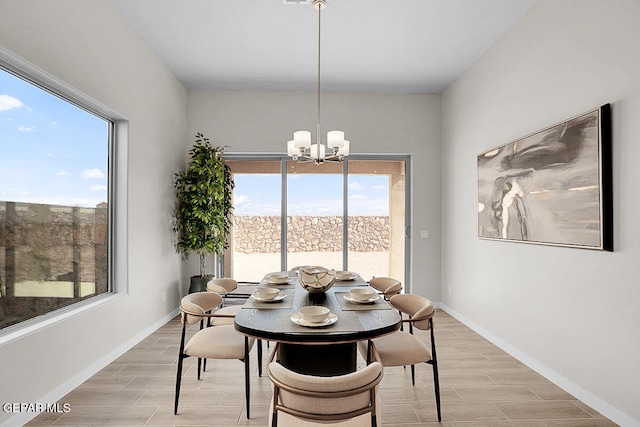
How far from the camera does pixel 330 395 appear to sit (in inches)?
56.9

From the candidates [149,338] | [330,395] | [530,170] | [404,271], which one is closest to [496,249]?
[530,170]

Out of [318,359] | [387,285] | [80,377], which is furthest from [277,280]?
[80,377]

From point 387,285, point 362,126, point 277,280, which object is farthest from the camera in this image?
point 362,126

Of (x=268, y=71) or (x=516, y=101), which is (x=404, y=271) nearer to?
(x=516, y=101)

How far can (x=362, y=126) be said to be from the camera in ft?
17.8

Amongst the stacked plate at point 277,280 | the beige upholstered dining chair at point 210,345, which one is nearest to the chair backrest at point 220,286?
the stacked plate at point 277,280

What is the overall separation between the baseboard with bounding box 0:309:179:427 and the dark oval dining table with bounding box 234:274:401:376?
1.46 meters

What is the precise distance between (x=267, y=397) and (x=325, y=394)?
1.46 meters

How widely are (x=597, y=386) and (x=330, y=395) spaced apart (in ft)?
7.11

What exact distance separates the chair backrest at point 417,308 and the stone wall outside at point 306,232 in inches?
105

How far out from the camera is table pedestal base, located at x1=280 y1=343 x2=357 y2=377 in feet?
7.53

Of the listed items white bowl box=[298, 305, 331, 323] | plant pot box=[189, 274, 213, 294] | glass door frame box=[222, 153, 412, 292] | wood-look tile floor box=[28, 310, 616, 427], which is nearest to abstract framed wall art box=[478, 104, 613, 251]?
wood-look tile floor box=[28, 310, 616, 427]

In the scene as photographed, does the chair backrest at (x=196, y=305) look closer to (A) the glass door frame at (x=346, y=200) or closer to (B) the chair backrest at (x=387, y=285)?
(B) the chair backrest at (x=387, y=285)

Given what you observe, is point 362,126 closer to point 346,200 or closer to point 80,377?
point 346,200
